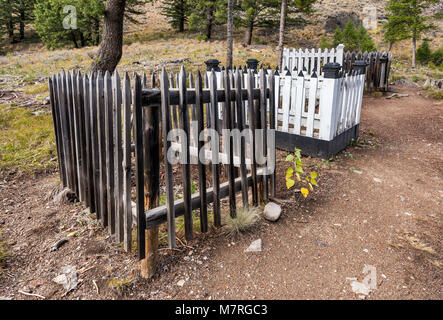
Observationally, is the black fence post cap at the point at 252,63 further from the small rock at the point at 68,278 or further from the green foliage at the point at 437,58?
the green foliage at the point at 437,58

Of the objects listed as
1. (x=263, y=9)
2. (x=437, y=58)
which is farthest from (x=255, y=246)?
(x=437, y=58)

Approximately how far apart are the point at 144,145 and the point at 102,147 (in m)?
0.57

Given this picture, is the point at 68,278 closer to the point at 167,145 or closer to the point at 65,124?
the point at 167,145

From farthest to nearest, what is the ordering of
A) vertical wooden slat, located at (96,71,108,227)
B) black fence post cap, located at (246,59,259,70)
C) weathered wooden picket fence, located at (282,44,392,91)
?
weathered wooden picket fence, located at (282,44,392,91), black fence post cap, located at (246,59,259,70), vertical wooden slat, located at (96,71,108,227)

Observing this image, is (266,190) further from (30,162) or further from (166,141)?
(30,162)

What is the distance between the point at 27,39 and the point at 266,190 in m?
39.2

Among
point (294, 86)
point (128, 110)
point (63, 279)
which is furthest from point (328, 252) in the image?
point (294, 86)

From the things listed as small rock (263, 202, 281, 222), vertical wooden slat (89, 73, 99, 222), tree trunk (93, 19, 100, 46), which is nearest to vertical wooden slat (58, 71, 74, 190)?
vertical wooden slat (89, 73, 99, 222)

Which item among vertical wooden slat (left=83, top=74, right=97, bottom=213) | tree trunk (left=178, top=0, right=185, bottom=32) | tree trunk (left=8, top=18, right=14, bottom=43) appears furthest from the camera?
tree trunk (left=8, top=18, right=14, bottom=43)

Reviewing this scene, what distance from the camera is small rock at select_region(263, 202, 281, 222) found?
3355 mm

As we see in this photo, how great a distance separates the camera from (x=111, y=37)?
6613mm

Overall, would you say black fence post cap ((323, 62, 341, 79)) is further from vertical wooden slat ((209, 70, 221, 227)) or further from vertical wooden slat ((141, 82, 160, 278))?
vertical wooden slat ((141, 82, 160, 278))

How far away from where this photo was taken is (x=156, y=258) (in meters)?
2.62

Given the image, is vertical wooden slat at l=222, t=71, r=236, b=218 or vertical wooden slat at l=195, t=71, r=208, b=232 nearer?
vertical wooden slat at l=195, t=71, r=208, b=232
